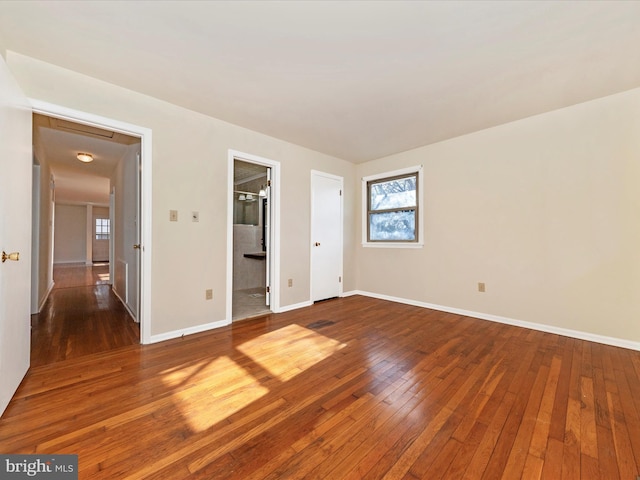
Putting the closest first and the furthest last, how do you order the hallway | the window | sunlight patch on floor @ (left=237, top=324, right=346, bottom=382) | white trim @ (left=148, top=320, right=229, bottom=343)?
sunlight patch on floor @ (left=237, top=324, right=346, bottom=382) → the hallway → white trim @ (left=148, top=320, right=229, bottom=343) → the window

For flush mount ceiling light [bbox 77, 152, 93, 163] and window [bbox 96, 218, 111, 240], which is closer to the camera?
flush mount ceiling light [bbox 77, 152, 93, 163]

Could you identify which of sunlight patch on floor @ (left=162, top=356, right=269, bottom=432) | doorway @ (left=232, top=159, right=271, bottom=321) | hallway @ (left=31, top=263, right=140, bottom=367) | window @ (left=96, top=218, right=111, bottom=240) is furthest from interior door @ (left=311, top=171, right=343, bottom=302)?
window @ (left=96, top=218, right=111, bottom=240)

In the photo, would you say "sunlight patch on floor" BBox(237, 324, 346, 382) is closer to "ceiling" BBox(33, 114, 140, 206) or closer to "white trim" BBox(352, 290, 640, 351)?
"white trim" BBox(352, 290, 640, 351)

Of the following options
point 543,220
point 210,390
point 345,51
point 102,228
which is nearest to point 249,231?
point 210,390

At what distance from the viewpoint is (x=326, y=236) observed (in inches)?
173

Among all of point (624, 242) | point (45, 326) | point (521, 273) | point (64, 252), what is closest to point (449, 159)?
point (521, 273)

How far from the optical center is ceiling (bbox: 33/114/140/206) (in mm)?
3137

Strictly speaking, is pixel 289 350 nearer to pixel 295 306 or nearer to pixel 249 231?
pixel 295 306

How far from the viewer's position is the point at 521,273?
3.11m

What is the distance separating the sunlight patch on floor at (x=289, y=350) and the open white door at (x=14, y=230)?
1.46 meters

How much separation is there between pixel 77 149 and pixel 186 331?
350cm

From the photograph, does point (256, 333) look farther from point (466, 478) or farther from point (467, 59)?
point (467, 59)

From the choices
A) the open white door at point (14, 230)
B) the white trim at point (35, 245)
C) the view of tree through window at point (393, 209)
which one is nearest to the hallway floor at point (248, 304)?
the open white door at point (14, 230)

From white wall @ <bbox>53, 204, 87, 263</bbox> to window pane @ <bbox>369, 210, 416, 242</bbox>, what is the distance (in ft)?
37.5
